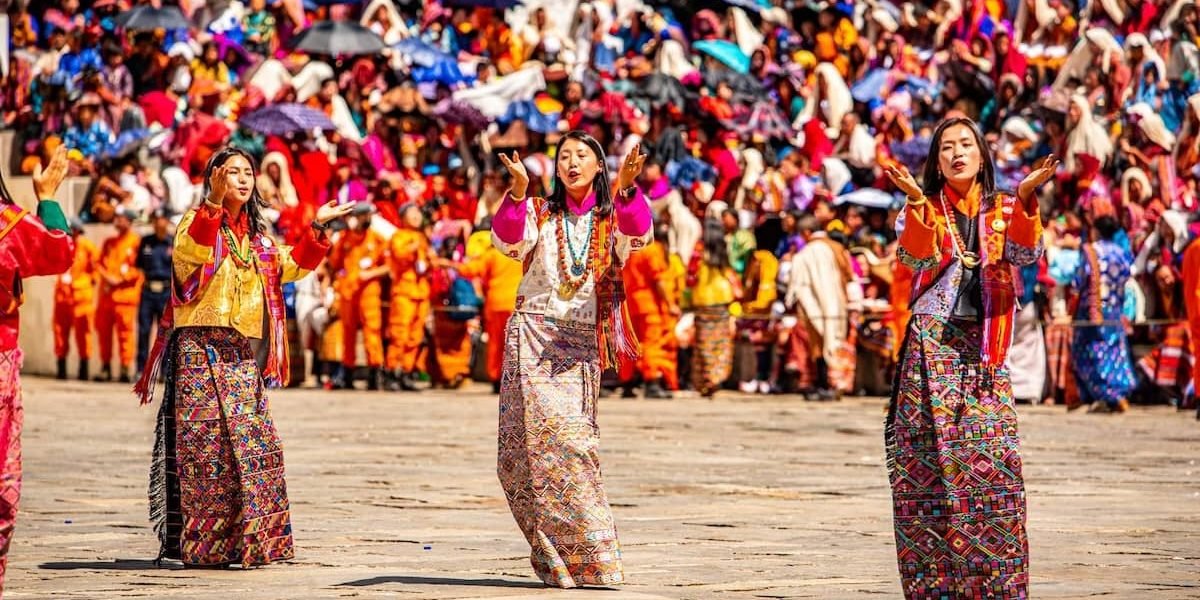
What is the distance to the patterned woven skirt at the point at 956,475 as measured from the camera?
7520mm

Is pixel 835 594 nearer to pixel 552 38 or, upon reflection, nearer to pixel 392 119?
pixel 392 119

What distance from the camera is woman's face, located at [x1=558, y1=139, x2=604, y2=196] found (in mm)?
8898

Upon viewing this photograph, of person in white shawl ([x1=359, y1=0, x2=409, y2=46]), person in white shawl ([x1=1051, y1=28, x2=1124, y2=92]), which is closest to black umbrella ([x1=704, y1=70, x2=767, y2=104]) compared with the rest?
person in white shawl ([x1=1051, y1=28, x2=1124, y2=92])

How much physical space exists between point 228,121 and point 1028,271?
35.0 ft

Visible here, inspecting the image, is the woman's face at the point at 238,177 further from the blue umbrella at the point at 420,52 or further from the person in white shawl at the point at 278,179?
the blue umbrella at the point at 420,52

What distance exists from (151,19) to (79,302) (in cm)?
349

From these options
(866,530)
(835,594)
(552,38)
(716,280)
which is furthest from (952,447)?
(552,38)

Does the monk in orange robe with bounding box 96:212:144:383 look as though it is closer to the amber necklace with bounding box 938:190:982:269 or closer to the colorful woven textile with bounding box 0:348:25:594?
the colorful woven textile with bounding box 0:348:25:594

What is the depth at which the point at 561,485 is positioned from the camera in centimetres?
862

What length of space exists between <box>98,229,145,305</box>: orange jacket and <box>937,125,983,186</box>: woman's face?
17210 millimetres

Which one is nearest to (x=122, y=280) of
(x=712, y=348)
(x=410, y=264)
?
(x=410, y=264)

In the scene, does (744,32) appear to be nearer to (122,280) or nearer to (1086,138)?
(1086,138)

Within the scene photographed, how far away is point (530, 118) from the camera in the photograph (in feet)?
85.0

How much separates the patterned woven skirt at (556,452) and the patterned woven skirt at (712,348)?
12555 mm
